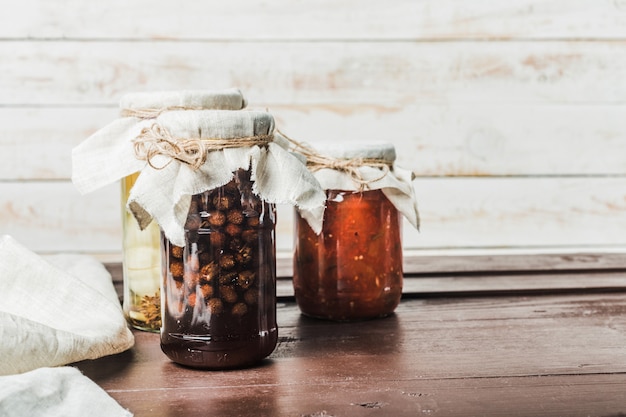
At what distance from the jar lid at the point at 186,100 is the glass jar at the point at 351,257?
6.4 inches

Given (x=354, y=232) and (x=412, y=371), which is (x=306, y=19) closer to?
(x=354, y=232)

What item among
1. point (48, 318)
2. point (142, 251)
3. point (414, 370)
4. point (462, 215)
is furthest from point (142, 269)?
point (462, 215)

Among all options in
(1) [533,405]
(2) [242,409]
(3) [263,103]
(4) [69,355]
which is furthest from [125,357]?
(3) [263,103]

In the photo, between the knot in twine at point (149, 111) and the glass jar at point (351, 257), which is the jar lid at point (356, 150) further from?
the knot in twine at point (149, 111)

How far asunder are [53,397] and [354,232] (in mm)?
396

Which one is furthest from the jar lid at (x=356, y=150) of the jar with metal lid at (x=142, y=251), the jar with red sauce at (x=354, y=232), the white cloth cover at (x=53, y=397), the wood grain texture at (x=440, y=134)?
the wood grain texture at (x=440, y=134)

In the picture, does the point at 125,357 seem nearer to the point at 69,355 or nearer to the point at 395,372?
the point at 69,355

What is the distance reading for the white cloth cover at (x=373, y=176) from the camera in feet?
2.85

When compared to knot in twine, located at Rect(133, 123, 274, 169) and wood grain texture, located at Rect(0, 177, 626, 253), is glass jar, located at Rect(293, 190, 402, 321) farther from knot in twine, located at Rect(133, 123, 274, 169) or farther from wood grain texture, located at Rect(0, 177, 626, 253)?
wood grain texture, located at Rect(0, 177, 626, 253)

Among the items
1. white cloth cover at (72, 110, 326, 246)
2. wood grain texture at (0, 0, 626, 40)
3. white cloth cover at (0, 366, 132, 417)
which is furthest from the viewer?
wood grain texture at (0, 0, 626, 40)

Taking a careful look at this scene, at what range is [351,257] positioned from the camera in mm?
885

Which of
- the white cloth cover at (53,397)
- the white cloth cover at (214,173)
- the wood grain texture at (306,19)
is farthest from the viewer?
the wood grain texture at (306,19)

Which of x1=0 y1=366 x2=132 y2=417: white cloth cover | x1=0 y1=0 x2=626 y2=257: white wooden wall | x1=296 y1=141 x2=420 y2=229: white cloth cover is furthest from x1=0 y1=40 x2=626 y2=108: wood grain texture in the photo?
x1=0 y1=366 x2=132 y2=417: white cloth cover

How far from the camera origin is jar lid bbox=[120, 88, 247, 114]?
787mm
